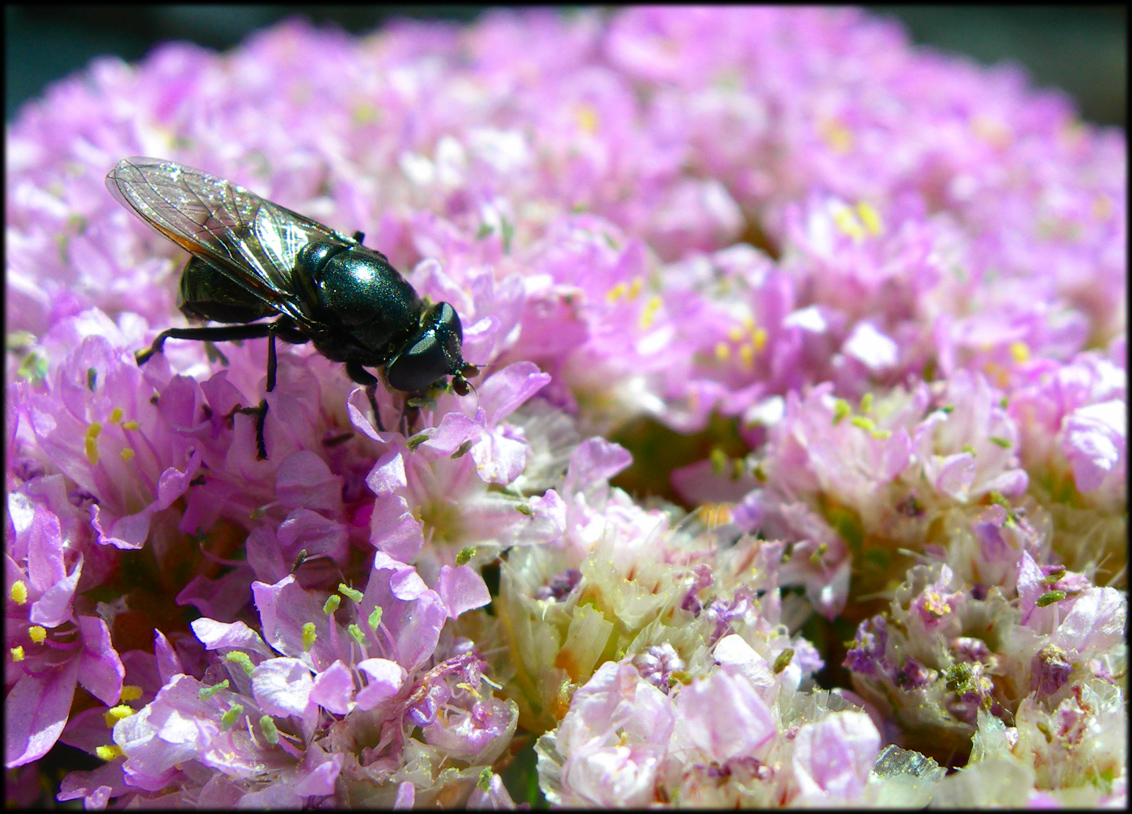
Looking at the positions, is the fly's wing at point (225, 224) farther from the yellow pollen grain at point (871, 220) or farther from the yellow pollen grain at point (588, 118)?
the yellow pollen grain at point (588, 118)

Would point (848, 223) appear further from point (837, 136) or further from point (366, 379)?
point (366, 379)

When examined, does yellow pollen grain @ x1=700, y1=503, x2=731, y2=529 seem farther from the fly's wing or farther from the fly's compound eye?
the fly's wing

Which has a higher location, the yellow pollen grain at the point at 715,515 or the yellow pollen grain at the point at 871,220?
the yellow pollen grain at the point at 871,220

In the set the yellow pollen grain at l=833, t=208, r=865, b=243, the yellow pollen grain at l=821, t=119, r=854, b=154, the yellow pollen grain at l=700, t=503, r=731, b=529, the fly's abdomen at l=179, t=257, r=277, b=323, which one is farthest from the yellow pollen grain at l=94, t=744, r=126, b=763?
the yellow pollen grain at l=821, t=119, r=854, b=154

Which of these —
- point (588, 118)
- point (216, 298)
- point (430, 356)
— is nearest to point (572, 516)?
point (430, 356)

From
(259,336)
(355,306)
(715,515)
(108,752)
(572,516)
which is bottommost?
(108,752)

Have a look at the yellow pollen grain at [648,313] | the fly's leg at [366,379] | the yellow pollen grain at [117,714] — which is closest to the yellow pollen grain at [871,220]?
the yellow pollen grain at [648,313]
